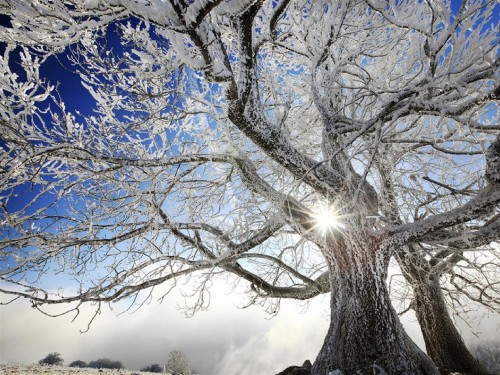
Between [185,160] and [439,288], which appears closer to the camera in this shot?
[185,160]

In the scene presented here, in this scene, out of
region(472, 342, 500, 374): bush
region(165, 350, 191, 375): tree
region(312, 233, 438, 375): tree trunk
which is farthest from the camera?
region(165, 350, 191, 375): tree

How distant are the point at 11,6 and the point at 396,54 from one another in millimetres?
5919

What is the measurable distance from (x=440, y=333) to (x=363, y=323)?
353cm

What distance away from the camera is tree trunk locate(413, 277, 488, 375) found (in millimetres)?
5598

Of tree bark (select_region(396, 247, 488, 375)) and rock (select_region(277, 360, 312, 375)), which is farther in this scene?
tree bark (select_region(396, 247, 488, 375))

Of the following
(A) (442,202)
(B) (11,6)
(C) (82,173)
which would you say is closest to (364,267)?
(A) (442,202)

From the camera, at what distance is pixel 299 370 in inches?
160

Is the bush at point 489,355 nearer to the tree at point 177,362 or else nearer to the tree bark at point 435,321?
the tree bark at point 435,321

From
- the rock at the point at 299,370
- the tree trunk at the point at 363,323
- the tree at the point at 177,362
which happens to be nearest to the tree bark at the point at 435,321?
the tree trunk at the point at 363,323

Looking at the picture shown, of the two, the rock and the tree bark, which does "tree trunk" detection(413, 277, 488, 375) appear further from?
the rock

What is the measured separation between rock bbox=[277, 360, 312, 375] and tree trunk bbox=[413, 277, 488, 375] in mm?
2995

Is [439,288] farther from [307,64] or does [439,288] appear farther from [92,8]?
[92,8]

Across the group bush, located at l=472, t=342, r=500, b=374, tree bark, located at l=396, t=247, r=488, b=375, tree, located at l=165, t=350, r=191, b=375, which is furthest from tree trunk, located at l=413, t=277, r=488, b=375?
tree, located at l=165, t=350, r=191, b=375

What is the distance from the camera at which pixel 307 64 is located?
5.73 meters
